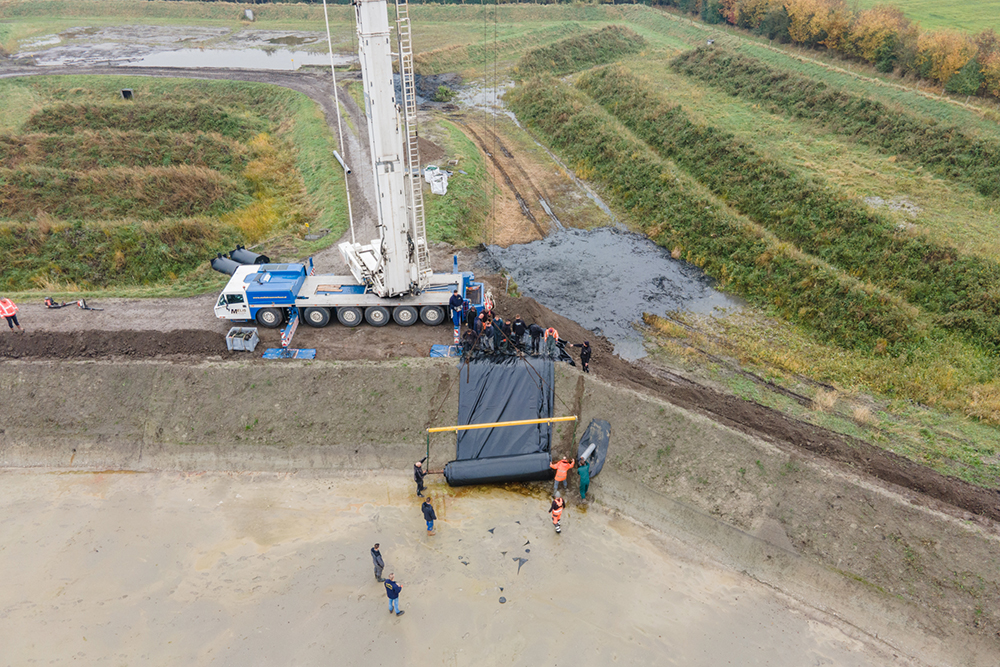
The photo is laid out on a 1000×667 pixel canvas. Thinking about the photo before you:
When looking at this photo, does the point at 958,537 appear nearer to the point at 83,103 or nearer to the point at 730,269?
the point at 730,269

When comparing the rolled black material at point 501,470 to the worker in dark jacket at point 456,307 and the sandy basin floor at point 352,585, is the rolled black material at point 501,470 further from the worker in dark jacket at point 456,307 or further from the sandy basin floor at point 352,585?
the worker in dark jacket at point 456,307

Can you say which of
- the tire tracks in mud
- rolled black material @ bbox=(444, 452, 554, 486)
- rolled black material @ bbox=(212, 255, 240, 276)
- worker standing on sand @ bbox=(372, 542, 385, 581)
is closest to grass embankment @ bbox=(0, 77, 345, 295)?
rolled black material @ bbox=(212, 255, 240, 276)

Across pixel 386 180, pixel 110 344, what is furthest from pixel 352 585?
pixel 110 344

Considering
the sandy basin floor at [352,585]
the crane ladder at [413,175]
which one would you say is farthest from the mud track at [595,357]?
the sandy basin floor at [352,585]

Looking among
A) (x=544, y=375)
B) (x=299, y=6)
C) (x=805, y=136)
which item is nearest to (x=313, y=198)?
(x=544, y=375)

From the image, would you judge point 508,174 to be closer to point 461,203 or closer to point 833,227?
point 461,203

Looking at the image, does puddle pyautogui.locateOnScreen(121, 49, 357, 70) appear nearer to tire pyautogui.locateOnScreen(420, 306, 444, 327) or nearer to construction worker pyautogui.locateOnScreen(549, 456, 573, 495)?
tire pyautogui.locateOnScreen(420, 306, 444, 327)
